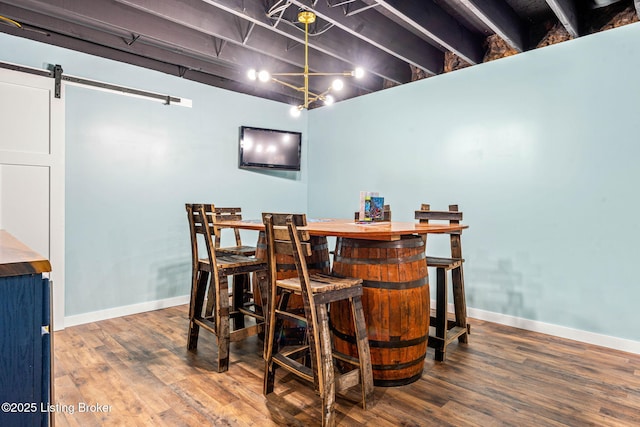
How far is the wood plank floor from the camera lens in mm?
1880

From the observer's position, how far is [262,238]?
2744 mm

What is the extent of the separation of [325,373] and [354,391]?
471mm

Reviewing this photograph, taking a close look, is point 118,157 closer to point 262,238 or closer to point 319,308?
point 262,238

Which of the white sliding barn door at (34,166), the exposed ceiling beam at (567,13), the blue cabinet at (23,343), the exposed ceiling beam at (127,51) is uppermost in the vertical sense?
the exposed ceiling beam at (127,51)

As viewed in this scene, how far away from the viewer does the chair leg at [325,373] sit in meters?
1.77

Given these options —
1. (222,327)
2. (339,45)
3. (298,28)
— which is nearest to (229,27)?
(298,28)

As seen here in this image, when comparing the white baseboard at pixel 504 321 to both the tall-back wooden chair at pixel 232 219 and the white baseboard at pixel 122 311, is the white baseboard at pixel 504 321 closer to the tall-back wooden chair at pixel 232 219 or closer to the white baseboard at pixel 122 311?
the white baseboard at pixel 122 311

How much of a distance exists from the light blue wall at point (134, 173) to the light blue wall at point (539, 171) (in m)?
1.98

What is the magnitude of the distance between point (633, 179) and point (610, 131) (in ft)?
1.33

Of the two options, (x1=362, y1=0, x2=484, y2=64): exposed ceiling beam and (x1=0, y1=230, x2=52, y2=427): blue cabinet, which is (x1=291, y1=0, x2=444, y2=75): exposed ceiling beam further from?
(x1=0, y1=230, x2=52, y2=427): blue cabinet

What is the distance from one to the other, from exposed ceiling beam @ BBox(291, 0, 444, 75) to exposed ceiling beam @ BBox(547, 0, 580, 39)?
1.25m

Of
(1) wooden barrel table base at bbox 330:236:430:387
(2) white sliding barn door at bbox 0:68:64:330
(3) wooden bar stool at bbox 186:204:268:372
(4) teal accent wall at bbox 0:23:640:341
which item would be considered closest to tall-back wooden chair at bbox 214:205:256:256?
(3) wooden bar stool at bbox 186:204:268:372

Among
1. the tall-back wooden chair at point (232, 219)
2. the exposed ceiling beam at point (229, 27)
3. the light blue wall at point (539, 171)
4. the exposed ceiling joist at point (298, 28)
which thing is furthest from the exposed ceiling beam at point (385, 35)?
the tall-back wooden chair at point (232, 219)

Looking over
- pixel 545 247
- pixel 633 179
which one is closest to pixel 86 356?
pixel 545 247
